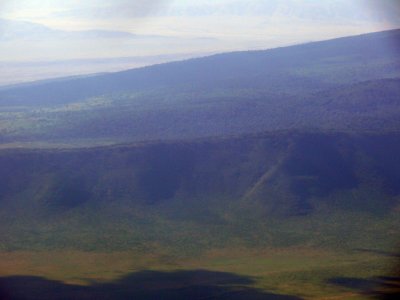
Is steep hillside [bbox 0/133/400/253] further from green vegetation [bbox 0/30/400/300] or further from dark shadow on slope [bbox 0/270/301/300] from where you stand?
dark shadow on slope [bbox 0/270/301/300]

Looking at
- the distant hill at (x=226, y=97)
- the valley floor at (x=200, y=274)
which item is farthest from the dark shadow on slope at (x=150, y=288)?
the distant hill at (x=226, y=97)

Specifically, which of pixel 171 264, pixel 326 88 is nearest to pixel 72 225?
pixel 171 264

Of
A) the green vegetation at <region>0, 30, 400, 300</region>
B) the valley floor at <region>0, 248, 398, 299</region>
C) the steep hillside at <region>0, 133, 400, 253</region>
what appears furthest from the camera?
the steep hillside at <region>0, 133, 400, 253</region>

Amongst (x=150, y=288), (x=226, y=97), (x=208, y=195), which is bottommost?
(x=150, y=288)

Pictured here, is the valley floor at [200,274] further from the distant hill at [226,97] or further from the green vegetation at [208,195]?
the distant hill at [226,97]

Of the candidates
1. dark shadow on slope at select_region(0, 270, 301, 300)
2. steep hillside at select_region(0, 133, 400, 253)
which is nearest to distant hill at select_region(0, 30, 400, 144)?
steep hillside at select_region(0, 133, 400, 253)

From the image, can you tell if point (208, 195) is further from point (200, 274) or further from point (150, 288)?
point (150, 288)

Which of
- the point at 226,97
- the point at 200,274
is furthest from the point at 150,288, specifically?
the point at 226,97
